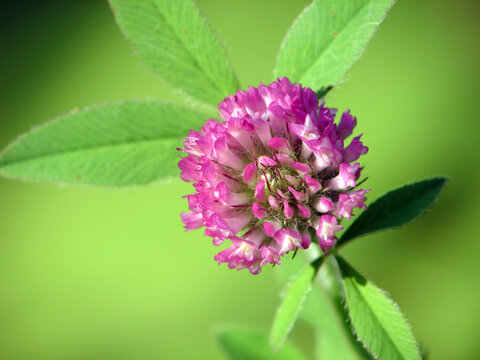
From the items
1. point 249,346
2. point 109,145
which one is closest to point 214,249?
point 249,346

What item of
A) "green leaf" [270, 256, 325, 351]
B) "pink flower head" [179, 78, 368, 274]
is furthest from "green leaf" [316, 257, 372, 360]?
"pink flower head" [179, 78, 368, 274]

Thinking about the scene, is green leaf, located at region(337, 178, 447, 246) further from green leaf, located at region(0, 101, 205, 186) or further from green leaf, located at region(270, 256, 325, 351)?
green leaf, located at region(0, 101, 205, 186)

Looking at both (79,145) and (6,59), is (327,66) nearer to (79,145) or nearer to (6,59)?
(79,145)

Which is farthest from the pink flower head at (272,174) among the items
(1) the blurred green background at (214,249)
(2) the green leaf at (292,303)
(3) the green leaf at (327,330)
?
(1) the blurred green background at (214,249)

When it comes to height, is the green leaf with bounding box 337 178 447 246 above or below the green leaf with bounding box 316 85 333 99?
below

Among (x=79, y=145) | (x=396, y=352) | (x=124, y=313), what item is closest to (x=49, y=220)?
(x=124, y=313)

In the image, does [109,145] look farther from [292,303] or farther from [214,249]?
[214,249]
